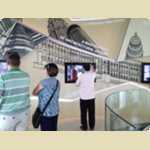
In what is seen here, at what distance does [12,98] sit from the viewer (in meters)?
3.57

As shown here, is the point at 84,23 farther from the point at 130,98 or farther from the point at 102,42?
the point at 130,98

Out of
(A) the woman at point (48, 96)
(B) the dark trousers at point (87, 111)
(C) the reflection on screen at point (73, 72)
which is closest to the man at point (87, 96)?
(B) the dark trousers at point (87, 111)

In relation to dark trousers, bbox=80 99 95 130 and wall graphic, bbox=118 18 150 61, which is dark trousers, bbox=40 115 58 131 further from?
wall graphic, bbox=118 18 150 61

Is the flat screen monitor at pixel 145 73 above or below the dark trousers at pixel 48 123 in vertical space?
above

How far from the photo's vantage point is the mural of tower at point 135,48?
609cm

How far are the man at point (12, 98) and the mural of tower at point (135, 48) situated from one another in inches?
118

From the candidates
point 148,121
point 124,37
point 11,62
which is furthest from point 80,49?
point 11,62

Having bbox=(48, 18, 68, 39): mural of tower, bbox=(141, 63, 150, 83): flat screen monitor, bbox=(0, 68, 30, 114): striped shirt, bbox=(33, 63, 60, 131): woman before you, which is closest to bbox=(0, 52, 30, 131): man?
bbox=(0, 68, 30, 114): striped shirt

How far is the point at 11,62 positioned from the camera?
3.59m

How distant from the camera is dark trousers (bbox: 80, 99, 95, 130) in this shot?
5.57m

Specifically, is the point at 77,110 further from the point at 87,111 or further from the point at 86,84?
the point at 86,84

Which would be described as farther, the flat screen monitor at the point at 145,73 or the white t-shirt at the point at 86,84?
the flat screen monitor at the point at 145,73

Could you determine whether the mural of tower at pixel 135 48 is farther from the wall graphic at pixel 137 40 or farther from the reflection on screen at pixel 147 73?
the reflection on screen at pixel 147 73
